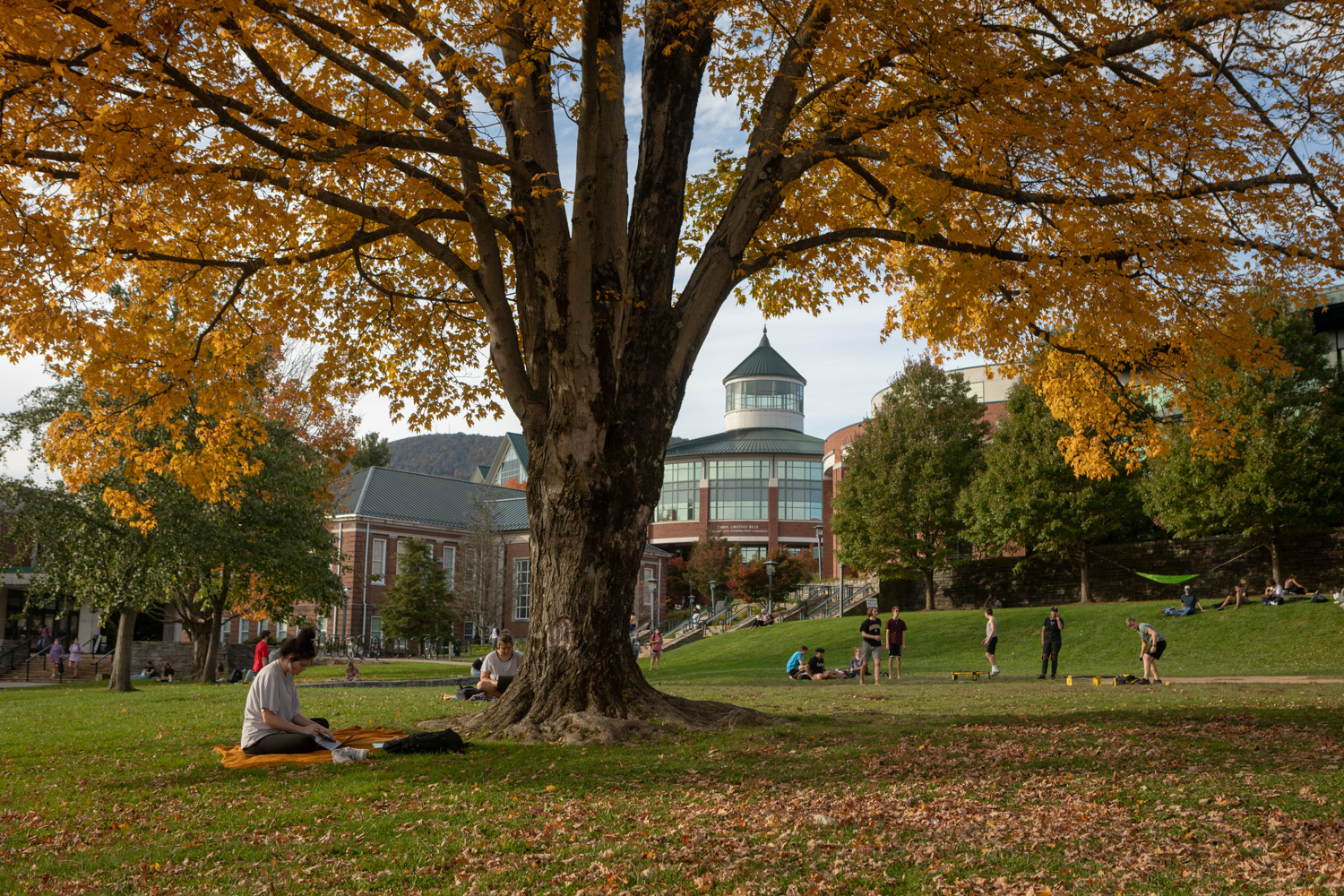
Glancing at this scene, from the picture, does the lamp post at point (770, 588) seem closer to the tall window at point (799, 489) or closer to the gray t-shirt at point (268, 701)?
the tall window at point (799, 489)

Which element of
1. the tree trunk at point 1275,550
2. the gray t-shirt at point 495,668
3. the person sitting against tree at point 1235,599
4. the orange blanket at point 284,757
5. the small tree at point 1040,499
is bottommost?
the orange blanket at point 284,757

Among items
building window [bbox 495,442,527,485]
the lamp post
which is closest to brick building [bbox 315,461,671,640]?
the lamp post

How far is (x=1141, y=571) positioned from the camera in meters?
36.8

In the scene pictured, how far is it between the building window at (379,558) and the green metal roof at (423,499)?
1566mm

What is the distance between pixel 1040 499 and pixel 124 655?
30145 millimetres

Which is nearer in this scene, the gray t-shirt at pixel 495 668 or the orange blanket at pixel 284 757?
the orange blanket at pixel 284 757

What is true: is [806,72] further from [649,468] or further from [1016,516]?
[1016,516]

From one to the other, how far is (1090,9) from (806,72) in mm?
2866

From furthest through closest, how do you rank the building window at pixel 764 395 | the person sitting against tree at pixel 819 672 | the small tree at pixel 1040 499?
the building window at pixel 764 395, the small tree at pixel 1040 499, the person sitting against tree at pixel 819 672

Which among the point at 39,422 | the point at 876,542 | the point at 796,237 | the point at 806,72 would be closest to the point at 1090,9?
the point at 806,72

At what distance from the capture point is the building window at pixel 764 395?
79.9 metres

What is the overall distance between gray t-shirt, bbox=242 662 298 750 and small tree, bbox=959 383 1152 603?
32.2m

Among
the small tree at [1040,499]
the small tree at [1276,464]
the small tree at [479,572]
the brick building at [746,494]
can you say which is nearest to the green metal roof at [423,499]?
the small tree at [479,572]

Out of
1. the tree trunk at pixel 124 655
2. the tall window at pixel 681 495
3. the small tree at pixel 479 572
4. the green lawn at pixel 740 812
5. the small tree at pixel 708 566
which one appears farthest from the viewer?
the tall window at pixel 681 495
